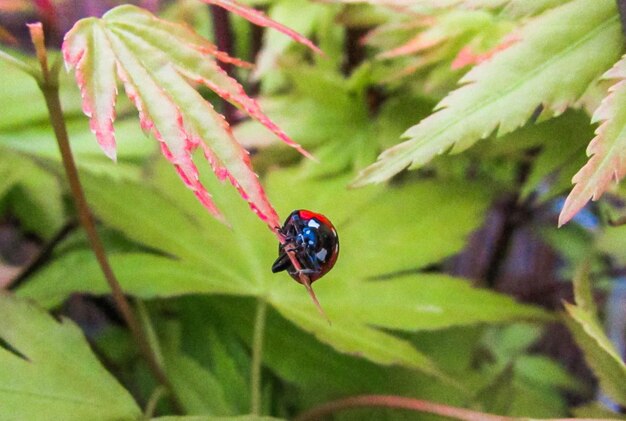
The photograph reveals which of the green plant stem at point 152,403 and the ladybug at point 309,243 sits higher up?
the ladybug at point 309,243

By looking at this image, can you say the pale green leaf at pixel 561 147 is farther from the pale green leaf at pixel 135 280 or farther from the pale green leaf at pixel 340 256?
the pale green leaf at pixel 135 280

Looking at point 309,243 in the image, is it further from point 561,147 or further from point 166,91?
point 561,147

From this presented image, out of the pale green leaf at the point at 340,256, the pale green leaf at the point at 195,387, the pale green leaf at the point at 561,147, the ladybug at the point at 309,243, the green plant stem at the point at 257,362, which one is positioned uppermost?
the ladybug at the point at 309,243

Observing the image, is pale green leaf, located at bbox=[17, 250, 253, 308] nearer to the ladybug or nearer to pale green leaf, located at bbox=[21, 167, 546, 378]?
pale green leaf, located at bbox=[21, 167, 546, 378]

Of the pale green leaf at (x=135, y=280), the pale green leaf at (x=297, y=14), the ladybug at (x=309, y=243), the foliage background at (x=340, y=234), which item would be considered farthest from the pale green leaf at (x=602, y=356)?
the pale green leaf at (x=297, y=14)

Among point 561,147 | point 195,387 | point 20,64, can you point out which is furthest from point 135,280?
point 561,147
